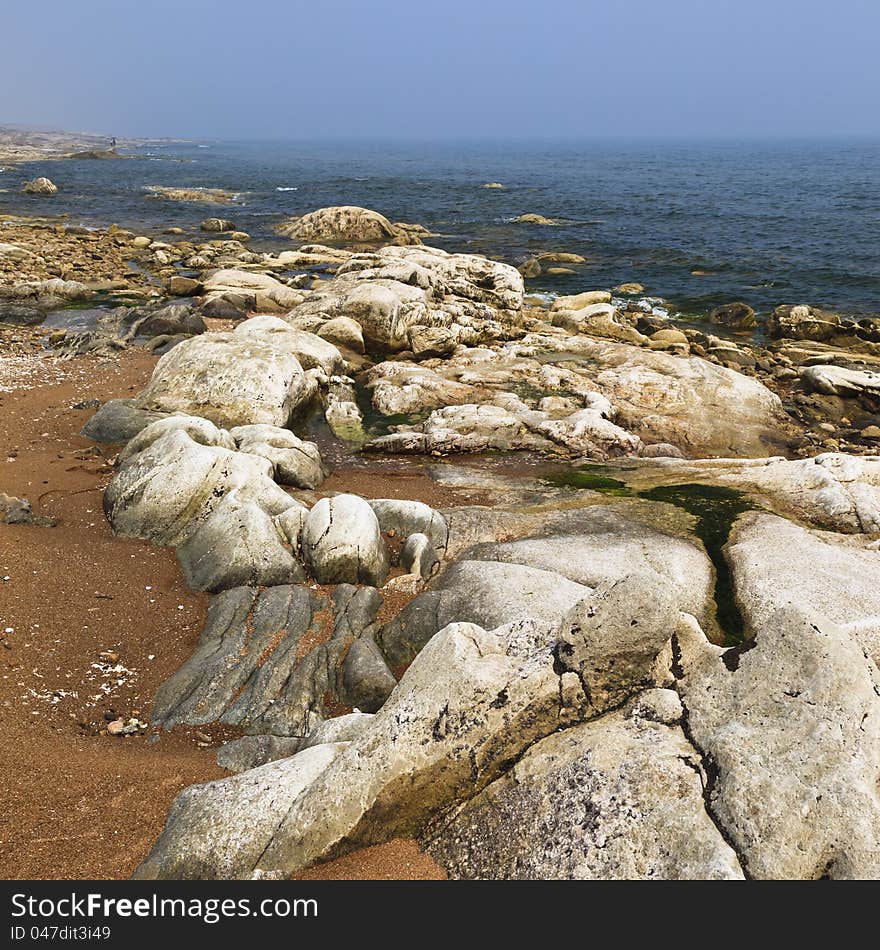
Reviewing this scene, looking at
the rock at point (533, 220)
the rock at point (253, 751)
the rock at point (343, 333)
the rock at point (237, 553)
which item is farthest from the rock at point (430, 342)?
the rock at point (533, 220)

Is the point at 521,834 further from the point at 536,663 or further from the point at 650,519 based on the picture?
the point at 650,519

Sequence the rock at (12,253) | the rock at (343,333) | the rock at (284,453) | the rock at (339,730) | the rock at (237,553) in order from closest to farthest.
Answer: the rock at (339,730), the rock at (237,553), the rock at (284,453), the rock at (343,333), the rock at (12,253)

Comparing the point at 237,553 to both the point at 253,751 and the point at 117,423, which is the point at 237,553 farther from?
the point at 117,423

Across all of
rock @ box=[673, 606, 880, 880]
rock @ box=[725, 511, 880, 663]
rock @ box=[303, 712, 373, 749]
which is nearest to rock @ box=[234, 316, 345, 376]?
rock @ box=[725, 511, 880, 663]

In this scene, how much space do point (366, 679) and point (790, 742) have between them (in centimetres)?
607

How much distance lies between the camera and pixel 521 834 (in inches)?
250

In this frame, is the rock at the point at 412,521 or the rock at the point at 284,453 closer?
the rock at the point at 412,521

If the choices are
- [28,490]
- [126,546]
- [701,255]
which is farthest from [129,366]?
[701,255]

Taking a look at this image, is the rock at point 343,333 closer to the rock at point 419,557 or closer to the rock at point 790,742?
the rock at point 419,557

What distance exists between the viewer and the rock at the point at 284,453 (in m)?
→ 17.1

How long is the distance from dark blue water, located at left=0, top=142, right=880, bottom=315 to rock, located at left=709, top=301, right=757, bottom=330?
2772 millimetres

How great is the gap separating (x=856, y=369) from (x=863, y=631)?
23.4 meters

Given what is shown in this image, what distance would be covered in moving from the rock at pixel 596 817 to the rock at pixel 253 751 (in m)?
3.05
